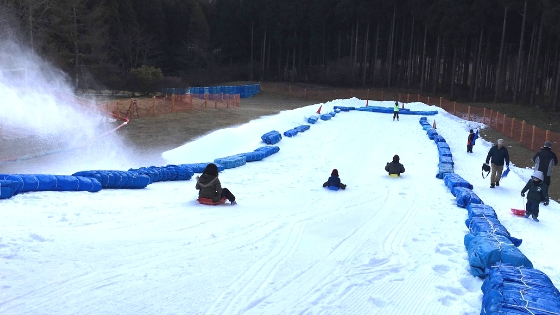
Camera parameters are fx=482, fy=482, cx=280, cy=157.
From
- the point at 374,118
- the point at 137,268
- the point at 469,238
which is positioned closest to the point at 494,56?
the point at 374,118

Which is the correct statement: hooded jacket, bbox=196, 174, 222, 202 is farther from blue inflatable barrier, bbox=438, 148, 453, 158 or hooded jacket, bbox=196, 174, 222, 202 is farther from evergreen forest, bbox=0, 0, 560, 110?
evergreen forest, bbox=0, 0, 560, 110

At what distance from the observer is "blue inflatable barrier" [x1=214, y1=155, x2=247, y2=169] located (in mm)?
15712

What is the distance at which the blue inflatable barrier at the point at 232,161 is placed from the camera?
15712 millimetres

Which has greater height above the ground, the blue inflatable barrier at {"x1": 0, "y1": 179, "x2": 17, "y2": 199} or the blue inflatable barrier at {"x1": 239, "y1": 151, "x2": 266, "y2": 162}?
the blue inflatable barrier at {"x1": 0, "y1": 179, "x2": 17, "y2": 199}

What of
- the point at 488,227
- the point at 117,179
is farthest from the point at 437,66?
the point at 117,179

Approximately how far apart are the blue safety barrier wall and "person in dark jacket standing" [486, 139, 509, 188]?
16.3ft

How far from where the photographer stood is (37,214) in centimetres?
788

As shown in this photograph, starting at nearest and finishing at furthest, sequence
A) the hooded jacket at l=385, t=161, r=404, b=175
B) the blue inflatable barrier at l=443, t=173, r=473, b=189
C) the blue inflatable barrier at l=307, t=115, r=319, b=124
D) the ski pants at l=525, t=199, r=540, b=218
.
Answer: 1. the ski pants at l=525, t=199, r=540, b=218
2. the blue inflatable barrier at l=443, t=173, r=473, b=189
3. the hooded jacket at l=385, t=161, r=404, b=175
4. the blue inflatable barrier at l=307, t=115, r=319, b=124

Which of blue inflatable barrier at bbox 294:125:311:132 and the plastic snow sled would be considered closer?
the plastic snow sled

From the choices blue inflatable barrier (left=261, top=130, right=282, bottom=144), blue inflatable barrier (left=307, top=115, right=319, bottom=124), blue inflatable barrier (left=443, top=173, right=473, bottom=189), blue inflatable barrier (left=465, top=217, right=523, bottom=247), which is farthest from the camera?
blue inflatable barrier (left=307, top=115, right=319, bottom=124)

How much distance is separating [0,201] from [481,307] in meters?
7.70

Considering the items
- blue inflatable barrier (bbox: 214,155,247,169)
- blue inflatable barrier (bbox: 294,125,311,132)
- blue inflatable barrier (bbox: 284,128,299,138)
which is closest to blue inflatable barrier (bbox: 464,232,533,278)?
blue inflatable barrier (bbox: 214,155,247,169)

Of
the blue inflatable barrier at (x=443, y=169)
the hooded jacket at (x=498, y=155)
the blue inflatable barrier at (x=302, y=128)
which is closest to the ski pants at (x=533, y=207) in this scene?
the hooded jacket at (x=498, y=155)

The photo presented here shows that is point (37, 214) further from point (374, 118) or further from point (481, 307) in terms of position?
point (374, 118)
